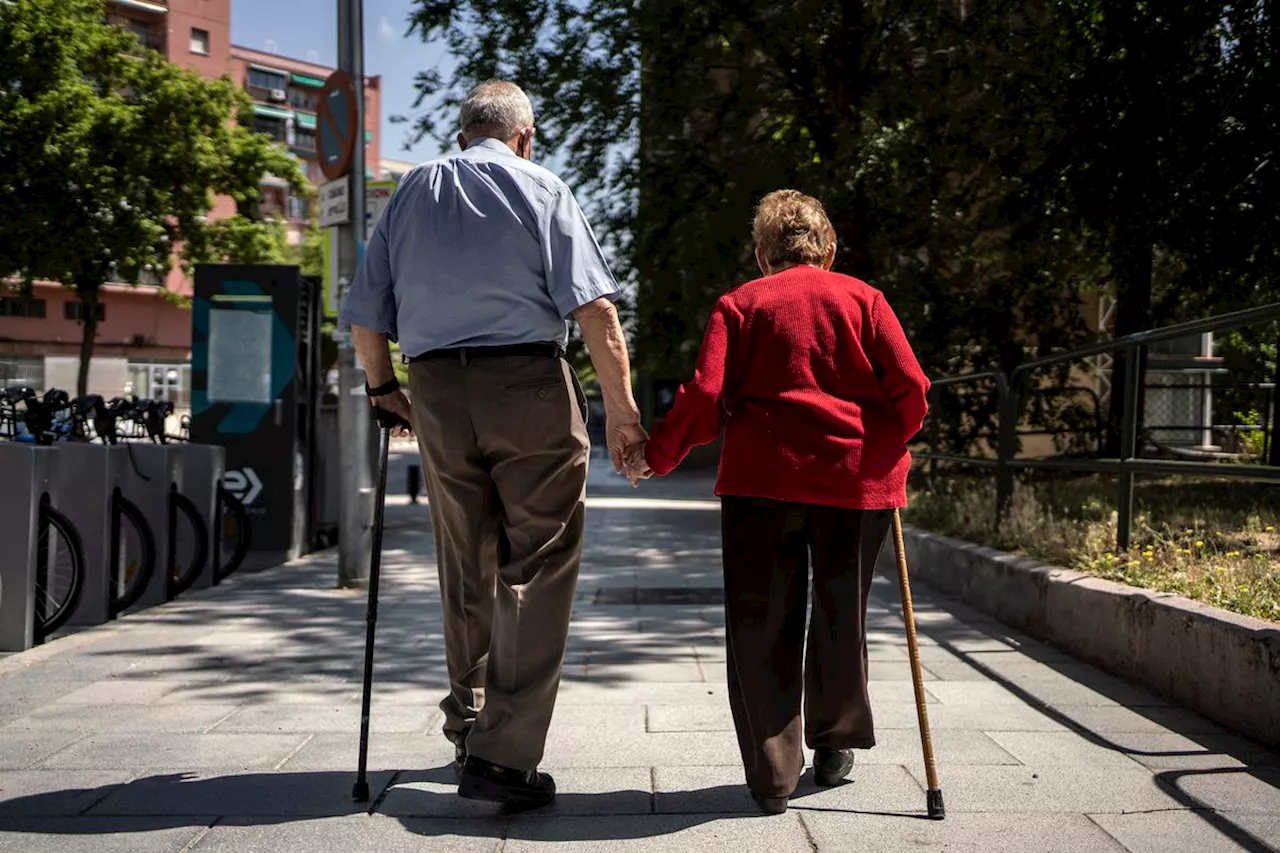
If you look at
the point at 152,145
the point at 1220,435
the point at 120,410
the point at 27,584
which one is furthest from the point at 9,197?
the point at 1220,435

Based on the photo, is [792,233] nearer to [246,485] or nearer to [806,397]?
[806,397]

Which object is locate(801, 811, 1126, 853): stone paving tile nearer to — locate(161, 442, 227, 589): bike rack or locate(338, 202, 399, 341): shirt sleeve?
locate(338, 202, 399, 341): shirt sleeve

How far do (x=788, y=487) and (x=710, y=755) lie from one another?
109 cm

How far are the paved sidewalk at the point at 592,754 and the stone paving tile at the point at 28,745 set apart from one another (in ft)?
0.04

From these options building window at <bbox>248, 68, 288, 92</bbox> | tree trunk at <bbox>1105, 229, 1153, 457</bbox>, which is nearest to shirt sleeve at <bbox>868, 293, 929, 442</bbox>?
tree trunk at <bbox>1105, 229, 1153, 457</bbox>

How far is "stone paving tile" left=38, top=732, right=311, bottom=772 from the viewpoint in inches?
160

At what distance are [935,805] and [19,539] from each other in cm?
428

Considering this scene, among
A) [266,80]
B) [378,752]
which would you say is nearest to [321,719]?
[378,752]

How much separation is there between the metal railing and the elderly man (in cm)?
261

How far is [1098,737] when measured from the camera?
14.6 ft

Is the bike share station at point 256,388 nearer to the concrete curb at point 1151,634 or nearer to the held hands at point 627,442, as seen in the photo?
the concrete curb at point 1151,634

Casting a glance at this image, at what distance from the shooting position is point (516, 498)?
355 cm

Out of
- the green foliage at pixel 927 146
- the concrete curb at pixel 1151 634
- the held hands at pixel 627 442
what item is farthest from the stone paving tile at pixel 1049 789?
the green foliage at pixel 927 146

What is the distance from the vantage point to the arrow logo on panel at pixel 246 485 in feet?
33.3
